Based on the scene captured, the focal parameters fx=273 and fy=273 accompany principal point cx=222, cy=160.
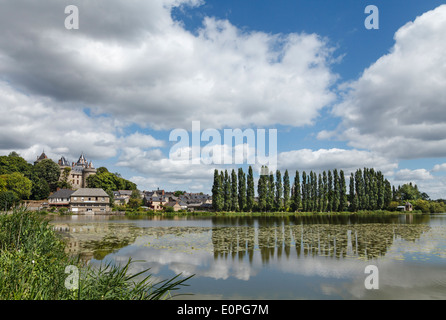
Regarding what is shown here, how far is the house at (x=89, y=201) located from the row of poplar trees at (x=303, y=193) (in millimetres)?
30793

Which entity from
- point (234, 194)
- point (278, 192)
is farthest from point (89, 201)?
point (278, 192)

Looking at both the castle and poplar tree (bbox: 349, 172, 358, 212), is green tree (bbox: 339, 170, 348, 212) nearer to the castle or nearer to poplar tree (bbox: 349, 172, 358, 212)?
poplar tree (bbox: 349, 172, 358, 212)

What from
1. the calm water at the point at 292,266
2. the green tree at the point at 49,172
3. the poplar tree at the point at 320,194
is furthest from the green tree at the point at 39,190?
the poplar tree at the point at 320,194

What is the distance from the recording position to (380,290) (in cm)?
954

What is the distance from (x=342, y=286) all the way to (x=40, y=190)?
93.5 metres

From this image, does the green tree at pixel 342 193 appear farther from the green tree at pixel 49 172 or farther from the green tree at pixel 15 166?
the green tree at pixel 15 166

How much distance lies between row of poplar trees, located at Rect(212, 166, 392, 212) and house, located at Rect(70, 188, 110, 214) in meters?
30.8

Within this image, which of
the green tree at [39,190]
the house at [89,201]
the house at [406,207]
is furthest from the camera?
the house at [406,207]

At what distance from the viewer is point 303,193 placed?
8012 cm

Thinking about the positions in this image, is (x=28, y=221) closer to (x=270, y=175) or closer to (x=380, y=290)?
(x=380, y=290)

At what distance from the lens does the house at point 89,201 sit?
74.8 metres

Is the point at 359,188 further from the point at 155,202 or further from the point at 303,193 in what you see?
the point at 155,202
